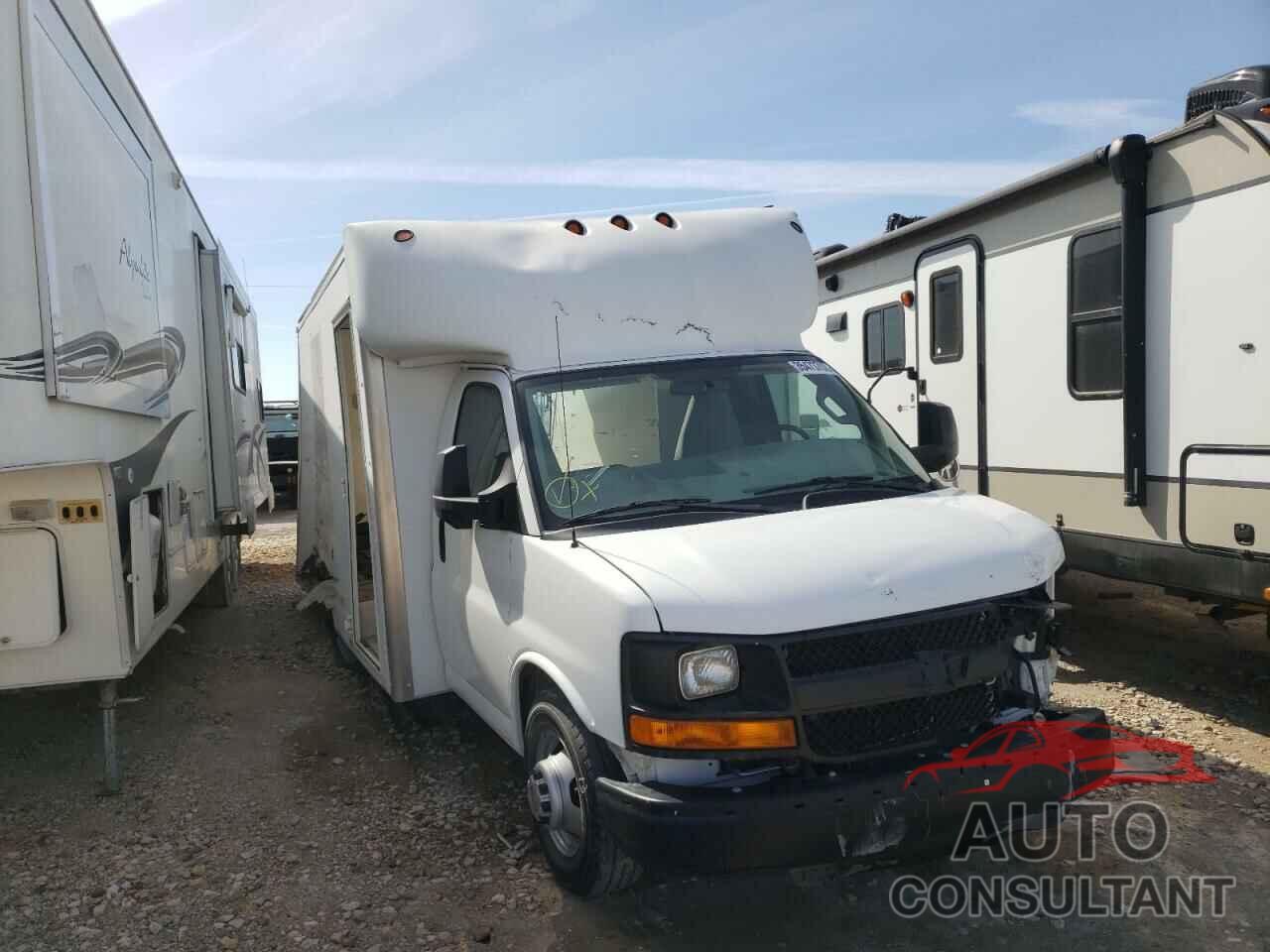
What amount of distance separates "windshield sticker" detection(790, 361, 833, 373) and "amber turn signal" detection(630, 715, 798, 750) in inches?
81.0

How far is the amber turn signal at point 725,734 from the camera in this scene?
3084mm

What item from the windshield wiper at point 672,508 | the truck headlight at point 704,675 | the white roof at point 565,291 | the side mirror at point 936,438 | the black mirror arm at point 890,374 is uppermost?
the white roof at point 565,291

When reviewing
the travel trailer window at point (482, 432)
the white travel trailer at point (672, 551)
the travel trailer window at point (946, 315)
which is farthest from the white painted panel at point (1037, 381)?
the travel trailer window at point (482, 432)

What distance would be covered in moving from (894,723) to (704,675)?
2.12 feet

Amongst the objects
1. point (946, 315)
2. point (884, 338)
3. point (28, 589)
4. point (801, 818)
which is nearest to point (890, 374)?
point (884, 338)

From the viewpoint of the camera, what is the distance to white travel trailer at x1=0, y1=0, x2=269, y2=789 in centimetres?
391

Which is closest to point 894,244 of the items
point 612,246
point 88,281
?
point 612,246

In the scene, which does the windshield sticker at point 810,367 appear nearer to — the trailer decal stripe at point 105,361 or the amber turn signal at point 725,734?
the amber turn signal at point 725,734

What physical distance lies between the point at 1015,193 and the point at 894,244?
1.65 metres

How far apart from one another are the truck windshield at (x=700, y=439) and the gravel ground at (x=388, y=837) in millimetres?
1462

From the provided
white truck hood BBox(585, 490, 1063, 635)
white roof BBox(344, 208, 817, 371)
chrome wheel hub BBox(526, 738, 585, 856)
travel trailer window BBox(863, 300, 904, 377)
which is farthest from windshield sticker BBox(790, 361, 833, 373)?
travel trailer window BBox(863, 300, 904, 377)

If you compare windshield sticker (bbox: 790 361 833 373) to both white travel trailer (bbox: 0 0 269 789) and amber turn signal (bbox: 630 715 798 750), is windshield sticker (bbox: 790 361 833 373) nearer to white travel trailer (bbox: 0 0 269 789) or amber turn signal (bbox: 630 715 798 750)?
amber turn signal (bbox: 630 715 798 750)

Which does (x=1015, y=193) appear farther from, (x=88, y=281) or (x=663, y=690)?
(x=88, y=281)

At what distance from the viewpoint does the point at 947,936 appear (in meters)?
3.51
